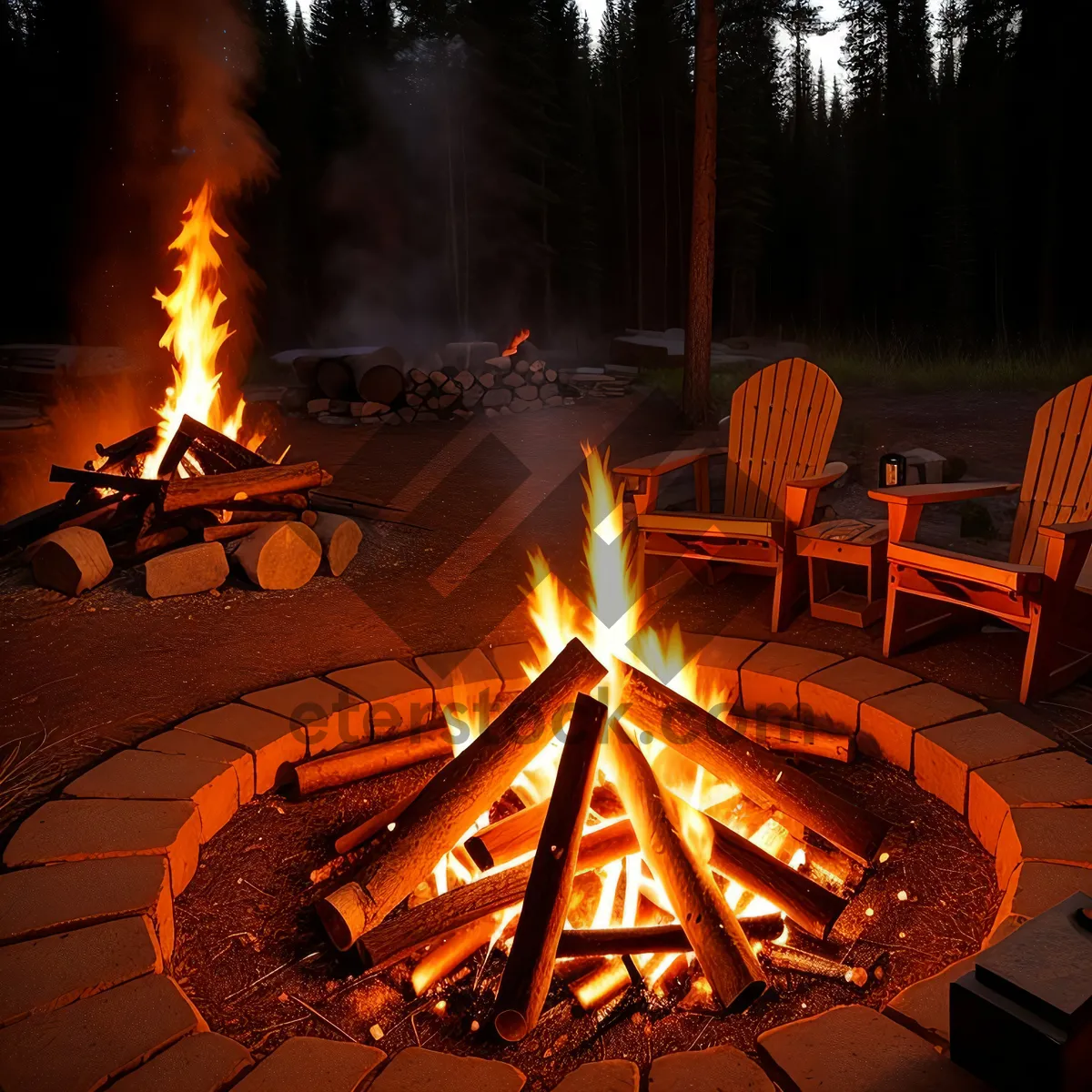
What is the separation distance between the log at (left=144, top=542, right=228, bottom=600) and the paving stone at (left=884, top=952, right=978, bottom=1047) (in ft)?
10.4

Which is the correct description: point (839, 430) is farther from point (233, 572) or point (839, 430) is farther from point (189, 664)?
point (189, 664)

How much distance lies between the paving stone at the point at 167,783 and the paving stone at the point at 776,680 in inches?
57.4

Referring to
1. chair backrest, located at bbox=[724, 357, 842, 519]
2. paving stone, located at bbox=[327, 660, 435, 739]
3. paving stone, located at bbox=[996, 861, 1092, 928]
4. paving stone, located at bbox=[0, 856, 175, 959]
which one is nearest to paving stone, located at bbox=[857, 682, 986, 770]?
paving stone, located at bbox=[996, 861, 1092, 928]

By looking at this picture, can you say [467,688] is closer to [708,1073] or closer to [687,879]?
[687,879]

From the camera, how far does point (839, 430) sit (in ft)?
20.2

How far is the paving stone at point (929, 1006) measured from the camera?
1.41 meters

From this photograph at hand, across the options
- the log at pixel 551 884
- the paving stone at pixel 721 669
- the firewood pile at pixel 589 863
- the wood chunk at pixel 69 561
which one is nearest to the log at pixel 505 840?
the firewood pile at pixel 589 863

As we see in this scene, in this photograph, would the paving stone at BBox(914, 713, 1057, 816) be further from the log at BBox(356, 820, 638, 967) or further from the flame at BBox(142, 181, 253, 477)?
the flame at BBox(142, 181, 253, 477)

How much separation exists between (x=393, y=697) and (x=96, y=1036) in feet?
4.15

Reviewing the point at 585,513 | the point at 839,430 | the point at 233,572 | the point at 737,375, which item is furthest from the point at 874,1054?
the point at 737,375

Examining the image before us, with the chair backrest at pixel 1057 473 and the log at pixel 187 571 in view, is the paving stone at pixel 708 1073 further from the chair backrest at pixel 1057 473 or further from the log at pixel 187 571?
the log at pixel 187 571

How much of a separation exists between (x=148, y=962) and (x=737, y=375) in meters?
9.23

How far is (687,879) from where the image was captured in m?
1.78

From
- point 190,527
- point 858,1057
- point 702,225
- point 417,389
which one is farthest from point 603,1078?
point 417,389
